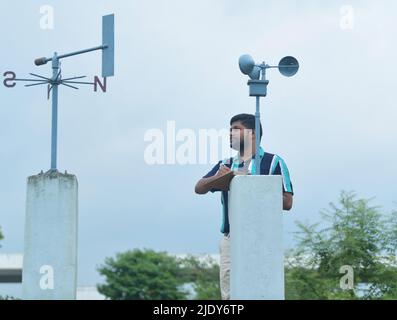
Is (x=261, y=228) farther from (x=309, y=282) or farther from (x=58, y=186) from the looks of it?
(x=309, y=282)

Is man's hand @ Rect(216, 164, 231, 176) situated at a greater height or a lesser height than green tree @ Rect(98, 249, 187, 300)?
lesser

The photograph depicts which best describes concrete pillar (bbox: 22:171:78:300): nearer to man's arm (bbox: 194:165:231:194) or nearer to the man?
man's arm (bbox: 194:165:231:194)

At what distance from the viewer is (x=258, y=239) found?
8820 millimetres

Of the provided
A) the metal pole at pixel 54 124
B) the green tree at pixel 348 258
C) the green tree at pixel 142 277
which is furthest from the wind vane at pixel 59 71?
the green tree at pixel 142 277

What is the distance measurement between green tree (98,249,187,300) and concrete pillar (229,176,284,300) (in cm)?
5045

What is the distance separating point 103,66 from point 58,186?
215 cm

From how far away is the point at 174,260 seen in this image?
62969 millimetres

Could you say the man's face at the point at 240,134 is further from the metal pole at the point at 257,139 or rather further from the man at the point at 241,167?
the metal pole at the point at 257,139

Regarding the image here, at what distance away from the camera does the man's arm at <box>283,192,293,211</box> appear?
9.24 meters

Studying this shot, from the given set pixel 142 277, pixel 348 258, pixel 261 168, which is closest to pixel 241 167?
pixel 261 168

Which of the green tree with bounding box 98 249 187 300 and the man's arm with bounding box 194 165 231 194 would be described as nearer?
the man's arm with bounding box 194 165 231 194

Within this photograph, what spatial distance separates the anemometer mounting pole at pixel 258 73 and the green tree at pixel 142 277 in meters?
50.2

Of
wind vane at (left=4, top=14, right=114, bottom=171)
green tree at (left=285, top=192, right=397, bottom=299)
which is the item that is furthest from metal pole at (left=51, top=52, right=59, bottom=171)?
green tree at (left=285, top=192, right=397, bottom=299)

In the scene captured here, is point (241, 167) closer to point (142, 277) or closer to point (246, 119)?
point (246, 119)
